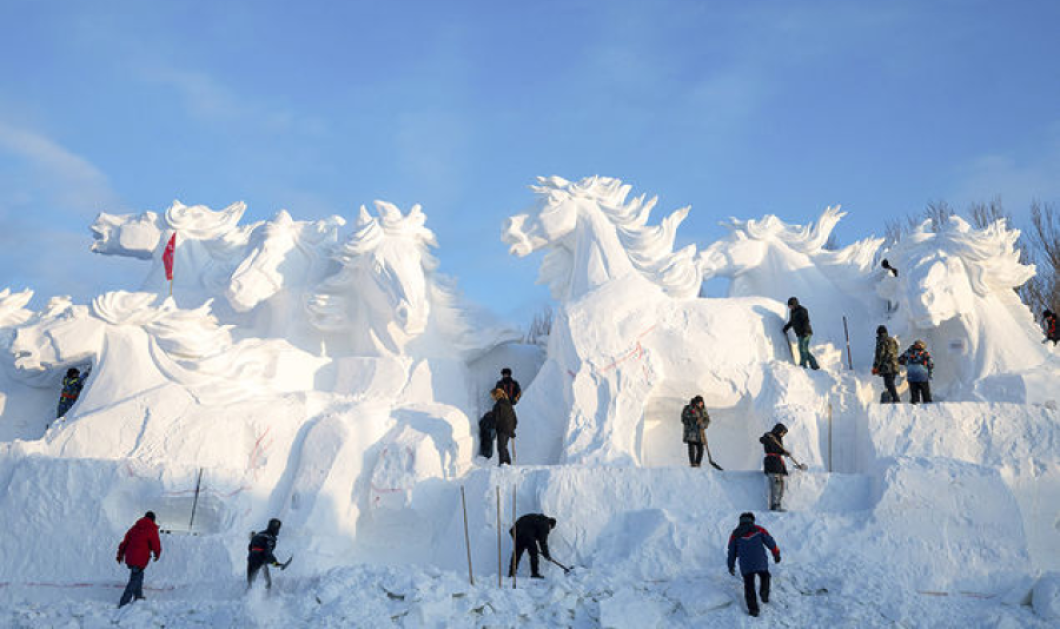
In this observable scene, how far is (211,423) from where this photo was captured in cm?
1108

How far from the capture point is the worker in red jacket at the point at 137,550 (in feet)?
28.5

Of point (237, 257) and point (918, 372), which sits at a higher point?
point (237, 257)

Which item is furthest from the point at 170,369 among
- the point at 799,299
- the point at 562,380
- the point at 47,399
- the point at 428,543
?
the point at 799,299

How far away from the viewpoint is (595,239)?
12289mm

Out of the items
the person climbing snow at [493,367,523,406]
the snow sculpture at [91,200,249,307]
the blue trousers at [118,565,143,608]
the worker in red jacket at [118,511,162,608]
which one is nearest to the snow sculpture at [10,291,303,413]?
the snow sculpture at [91,200,249,307]

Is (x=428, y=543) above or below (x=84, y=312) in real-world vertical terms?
below

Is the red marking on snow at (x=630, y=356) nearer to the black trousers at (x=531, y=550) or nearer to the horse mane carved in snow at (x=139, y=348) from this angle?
the black trousers at (x=531, y=550)

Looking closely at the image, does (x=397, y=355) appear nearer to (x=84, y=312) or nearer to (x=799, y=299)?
(x=84, y=312)

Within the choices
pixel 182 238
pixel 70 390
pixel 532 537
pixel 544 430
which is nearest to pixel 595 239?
pixel 544 430

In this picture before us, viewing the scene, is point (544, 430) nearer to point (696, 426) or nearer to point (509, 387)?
point (509, 387)

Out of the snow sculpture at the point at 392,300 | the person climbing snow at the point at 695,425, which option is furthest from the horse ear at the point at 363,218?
the person climbing snow at the point at 695,425

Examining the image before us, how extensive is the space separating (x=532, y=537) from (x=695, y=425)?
219cm

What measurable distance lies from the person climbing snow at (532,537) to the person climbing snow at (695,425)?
182cm

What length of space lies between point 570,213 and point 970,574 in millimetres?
6162
